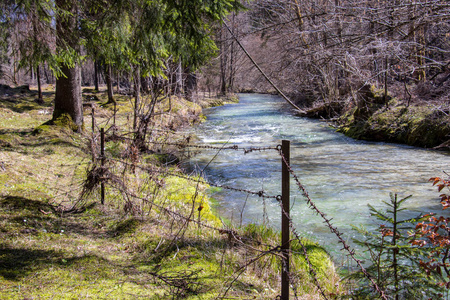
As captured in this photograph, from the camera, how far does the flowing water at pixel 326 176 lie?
6.73 meters

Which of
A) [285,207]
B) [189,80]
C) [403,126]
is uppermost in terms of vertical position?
[189,80]

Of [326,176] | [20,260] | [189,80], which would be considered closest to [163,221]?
[20,260]

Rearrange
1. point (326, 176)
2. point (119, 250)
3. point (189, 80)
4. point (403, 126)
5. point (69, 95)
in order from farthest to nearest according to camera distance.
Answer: point (189, 80) → point (403, 126) → point (69, 95) → point (326, 176) → point (119, 250)

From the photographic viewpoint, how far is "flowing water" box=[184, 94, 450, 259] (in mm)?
6727

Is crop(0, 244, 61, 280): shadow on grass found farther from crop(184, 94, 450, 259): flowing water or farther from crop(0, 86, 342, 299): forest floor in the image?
crop(184, 94, 450, 259): flowing water

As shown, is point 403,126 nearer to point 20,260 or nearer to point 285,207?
point 285,207

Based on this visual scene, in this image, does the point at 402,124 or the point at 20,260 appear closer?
the point at 20,260

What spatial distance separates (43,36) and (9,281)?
4743mm

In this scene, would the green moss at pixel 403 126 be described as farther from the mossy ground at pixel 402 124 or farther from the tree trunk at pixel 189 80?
the tree trunk at pixel 189 80

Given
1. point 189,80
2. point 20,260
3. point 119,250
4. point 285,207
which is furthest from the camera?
point 189,80

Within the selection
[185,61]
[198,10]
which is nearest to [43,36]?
[185,61]

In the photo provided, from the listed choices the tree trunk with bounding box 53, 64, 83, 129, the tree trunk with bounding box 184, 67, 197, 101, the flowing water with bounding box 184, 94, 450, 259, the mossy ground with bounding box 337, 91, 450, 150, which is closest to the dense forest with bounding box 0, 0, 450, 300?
the flowing water with bounding box 184, 94, 450, 259

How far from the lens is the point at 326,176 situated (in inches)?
375

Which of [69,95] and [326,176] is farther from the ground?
[69,95]
